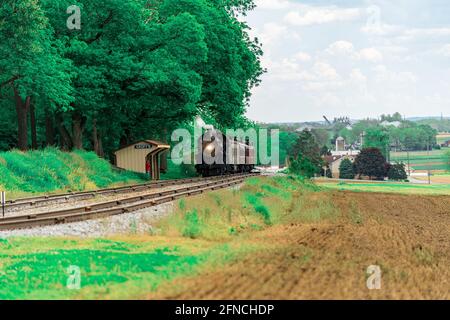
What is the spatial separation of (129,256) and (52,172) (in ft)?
69.1

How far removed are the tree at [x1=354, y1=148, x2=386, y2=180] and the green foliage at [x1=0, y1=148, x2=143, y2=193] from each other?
9686 centimetres

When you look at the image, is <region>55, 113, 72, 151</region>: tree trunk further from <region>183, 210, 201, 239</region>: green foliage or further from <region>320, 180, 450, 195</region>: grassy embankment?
<region>183, 210, 201, 239</region>: green foliage

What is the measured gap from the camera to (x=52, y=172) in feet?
107

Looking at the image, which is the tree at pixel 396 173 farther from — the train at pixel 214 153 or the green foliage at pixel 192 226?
the green foliage at pixel 192 226

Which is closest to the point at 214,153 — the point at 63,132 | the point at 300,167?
the point at 63,132

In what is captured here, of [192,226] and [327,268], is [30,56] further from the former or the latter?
[327,268]

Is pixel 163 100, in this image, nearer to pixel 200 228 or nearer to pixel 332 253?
pixel 200 228

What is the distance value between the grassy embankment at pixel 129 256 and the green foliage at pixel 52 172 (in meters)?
12.8

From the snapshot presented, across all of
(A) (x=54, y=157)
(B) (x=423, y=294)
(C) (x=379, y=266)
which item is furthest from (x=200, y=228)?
(A) (x=54, y=157)

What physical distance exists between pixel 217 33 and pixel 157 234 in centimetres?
3782

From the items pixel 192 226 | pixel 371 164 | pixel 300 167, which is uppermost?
pixel 192 226

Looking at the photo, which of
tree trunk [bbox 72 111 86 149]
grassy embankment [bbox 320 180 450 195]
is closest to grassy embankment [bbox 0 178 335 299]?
tree trunk [bbox 72 111 86 149]
